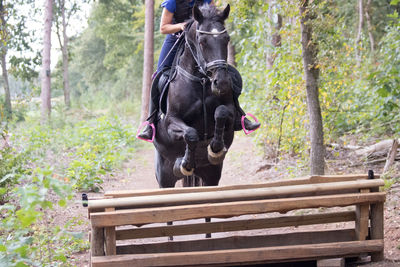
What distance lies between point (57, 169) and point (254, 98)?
608 centimetres

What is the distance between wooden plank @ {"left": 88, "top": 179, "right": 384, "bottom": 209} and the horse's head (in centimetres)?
124

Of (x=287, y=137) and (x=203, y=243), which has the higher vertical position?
(x=287, y=137)

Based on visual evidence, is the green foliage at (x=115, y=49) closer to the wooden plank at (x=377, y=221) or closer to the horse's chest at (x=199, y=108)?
the horse's chest at (x=199, y=108)

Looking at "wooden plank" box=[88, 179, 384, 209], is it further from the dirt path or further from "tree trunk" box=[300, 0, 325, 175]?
"tree trunk" box=[300, 0, 325, 175]

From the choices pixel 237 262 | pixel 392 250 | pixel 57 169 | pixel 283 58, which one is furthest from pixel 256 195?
pixel 57 169

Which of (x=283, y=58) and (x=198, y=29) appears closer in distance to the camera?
(x=198, y=29)

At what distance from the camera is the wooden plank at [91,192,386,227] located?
146 inches

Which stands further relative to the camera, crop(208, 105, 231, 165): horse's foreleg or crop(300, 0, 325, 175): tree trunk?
crop(300, 0, 325, 175): tree trunk

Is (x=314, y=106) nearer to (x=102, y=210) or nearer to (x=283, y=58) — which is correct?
(x=283, y=58)

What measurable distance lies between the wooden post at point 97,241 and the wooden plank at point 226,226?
0.25 metres

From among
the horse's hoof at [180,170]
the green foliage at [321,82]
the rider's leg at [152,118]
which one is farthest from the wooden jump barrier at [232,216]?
the green foliage at [321,82]

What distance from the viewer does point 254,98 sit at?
1265 centimetres

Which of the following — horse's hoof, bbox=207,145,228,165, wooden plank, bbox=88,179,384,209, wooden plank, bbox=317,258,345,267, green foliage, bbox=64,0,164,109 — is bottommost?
wooden plank, bbox=317,258,345,267

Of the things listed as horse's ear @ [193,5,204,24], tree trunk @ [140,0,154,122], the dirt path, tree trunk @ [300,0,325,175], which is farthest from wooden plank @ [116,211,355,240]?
tree trunk @ [140,0,154,122]
